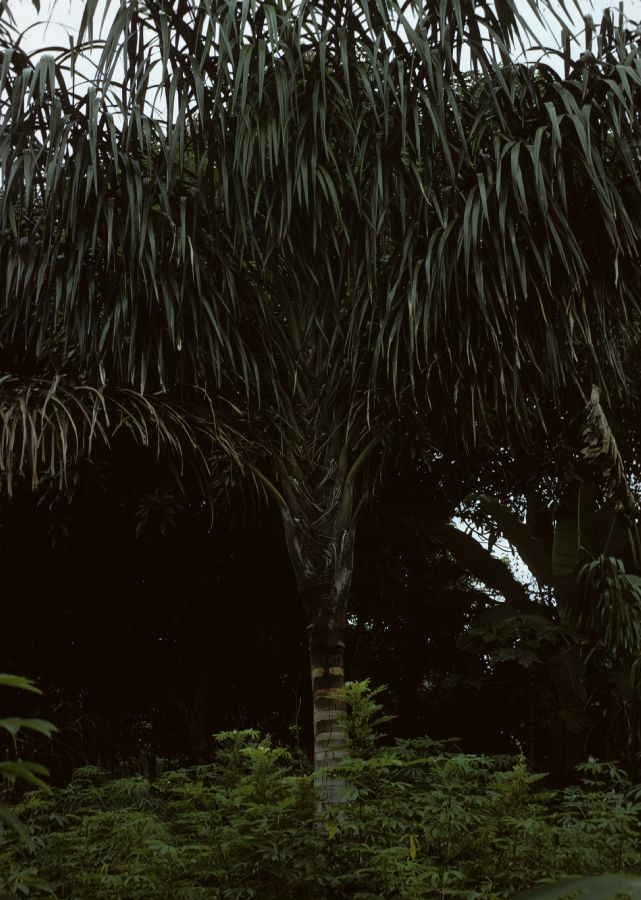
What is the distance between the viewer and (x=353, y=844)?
9.96ft

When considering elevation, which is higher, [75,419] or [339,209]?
[339,209]

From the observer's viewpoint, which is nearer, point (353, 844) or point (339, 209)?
point (353, 844)

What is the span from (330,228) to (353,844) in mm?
2592

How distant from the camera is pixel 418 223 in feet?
13.8

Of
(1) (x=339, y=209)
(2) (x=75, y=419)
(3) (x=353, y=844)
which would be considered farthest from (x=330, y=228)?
(3) (x=353, y=844)

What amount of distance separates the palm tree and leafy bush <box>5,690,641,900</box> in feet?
2.83

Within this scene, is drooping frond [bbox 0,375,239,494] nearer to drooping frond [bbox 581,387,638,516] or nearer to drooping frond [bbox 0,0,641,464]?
drooping frond [bbox 0,0,641,464]

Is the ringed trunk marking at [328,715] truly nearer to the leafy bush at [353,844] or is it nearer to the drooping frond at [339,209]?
the leafy bush at [353,844]

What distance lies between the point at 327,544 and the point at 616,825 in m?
1.77

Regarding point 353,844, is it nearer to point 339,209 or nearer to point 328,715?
point 328,715

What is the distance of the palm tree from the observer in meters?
4.11

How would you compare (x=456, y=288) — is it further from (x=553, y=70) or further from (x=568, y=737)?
(x=568, y=737)

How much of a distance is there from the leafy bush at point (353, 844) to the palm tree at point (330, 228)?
0.86m

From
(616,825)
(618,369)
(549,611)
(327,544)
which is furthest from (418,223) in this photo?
(549,611)
